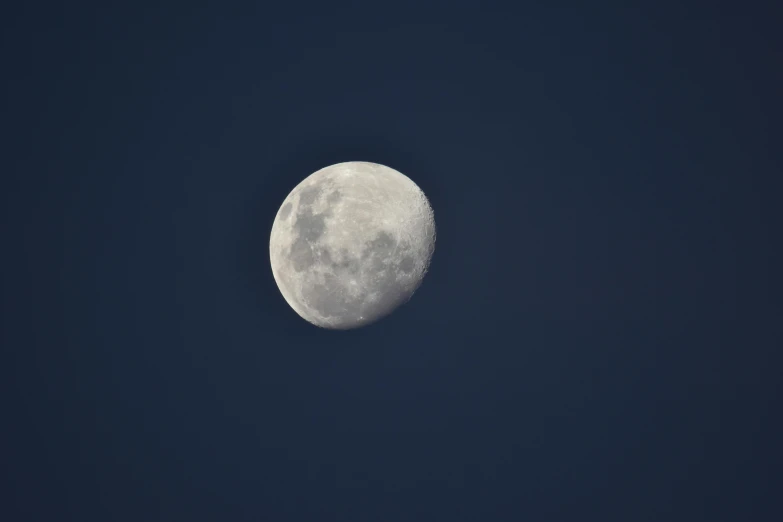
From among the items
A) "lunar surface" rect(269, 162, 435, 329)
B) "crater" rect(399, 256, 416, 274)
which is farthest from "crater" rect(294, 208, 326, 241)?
"crater" rect(399, 256, 416, 274)

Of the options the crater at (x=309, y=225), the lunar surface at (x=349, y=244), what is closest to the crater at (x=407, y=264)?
the lunar surface at (x=349, y=244)

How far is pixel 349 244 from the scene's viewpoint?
6902 mm

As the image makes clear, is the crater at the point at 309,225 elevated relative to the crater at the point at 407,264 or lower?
elevated

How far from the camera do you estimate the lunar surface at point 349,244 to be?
6.95 m

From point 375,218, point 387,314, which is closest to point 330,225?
point 375,218

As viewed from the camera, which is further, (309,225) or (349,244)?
(309,225)

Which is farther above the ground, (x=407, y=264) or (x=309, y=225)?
(x=309, y=225)

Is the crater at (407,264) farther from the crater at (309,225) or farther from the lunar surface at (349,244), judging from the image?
the crater at (309,225)

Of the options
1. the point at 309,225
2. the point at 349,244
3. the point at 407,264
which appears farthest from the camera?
the point at 407,264

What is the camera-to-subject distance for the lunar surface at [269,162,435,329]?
6.95 meters


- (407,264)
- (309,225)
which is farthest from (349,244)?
(407,264)

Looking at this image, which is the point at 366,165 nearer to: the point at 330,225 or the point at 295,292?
the point at 330,225

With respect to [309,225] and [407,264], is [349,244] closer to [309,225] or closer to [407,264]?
[309,225]

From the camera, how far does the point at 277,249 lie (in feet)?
24.4
